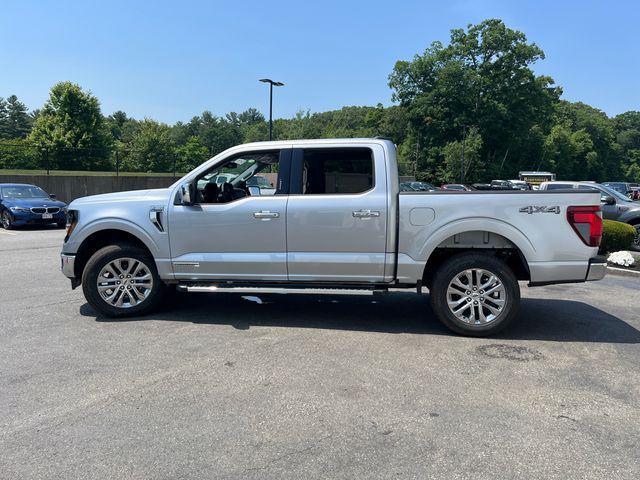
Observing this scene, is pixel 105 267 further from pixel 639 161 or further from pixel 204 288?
pixel 639 161

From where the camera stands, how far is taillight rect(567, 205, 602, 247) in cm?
505

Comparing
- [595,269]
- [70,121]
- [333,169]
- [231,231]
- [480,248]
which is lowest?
[595,269]

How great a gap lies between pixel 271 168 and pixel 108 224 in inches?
79.7

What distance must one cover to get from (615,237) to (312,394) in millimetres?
9465

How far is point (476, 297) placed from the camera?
5230 millimetres

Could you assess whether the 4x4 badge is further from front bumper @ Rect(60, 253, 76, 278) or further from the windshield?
the windshield

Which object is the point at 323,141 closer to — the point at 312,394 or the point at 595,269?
the point at 312,394

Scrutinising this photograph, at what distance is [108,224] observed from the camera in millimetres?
5750

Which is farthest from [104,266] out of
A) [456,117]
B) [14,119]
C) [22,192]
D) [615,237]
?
[14,119]

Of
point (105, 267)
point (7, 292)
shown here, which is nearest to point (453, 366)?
point (105, 267)

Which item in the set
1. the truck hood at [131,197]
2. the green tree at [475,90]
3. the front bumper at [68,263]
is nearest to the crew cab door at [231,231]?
the truck hood at [131,197]

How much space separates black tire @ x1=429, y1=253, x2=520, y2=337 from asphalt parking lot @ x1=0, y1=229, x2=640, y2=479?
189 mm

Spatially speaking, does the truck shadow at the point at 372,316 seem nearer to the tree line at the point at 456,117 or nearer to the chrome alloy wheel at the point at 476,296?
the chrome alloy wheel at the point at 476,296

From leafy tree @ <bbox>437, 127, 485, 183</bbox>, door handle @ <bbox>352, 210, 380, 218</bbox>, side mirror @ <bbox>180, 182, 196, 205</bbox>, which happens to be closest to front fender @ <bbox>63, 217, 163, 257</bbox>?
side mirror @ <bbox>180, 182, 196, 205</bbox>
